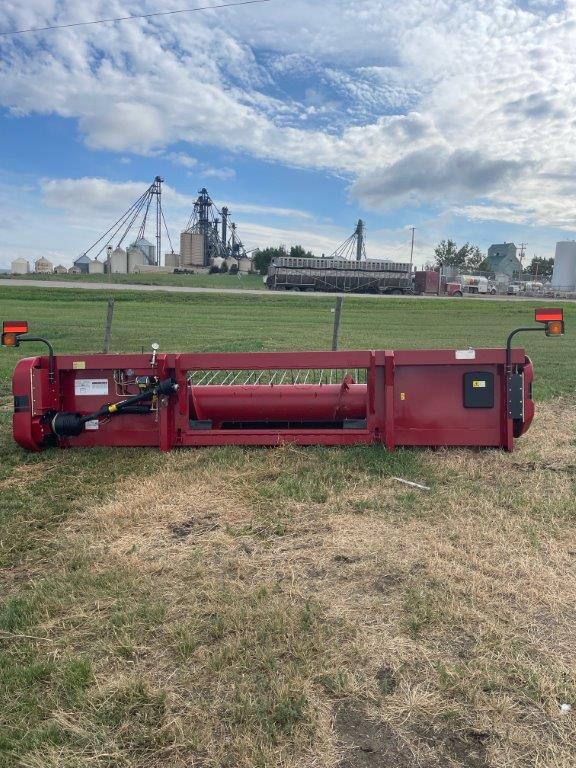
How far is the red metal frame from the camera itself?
201 inches

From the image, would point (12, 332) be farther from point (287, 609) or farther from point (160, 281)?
point (160, 281)

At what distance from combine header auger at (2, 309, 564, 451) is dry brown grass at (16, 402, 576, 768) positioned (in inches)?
34.8

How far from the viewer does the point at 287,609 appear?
2740 mm

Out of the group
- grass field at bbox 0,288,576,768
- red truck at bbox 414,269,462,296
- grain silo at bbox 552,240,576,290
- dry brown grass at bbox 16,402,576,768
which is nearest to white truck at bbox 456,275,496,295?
red truck at bbox 414,269,462,296

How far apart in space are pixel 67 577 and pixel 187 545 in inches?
26.4

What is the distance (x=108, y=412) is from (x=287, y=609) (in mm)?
2960

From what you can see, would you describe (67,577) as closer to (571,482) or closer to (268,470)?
(268,470)

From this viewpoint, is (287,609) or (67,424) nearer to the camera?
(287,609)

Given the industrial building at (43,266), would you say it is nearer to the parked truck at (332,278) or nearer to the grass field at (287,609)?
the parked truck at (332,278)

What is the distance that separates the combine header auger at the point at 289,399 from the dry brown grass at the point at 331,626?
2.90 feet

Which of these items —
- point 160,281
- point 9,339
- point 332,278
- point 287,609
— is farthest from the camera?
point 160,281

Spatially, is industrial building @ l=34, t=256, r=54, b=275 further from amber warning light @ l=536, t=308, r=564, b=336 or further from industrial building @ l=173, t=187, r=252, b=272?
amber warning light @ l=536, t=308, r=564, b=336

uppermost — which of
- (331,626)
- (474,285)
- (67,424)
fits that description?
(474,285)

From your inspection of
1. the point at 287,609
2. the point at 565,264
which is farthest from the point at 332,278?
the point at 287,609
